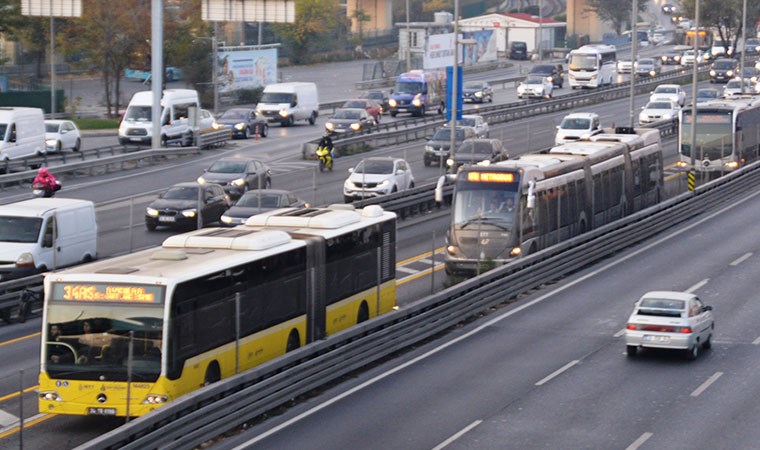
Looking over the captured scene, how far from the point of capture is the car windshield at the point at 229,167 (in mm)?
46938

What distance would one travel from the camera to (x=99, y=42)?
8081cm

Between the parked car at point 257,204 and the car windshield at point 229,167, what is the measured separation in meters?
5.69

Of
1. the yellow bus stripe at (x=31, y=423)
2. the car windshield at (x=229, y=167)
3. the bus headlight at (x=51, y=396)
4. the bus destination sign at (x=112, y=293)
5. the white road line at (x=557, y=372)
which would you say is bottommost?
the white road line at (x=557, y=372)

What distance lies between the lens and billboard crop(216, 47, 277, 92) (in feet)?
291

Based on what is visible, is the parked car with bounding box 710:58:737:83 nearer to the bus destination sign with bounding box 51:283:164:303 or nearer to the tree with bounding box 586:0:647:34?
the tree with bounding box 586:0:647:34

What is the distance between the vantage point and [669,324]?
25.3 m

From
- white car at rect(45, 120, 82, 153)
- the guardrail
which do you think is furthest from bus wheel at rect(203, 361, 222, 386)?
white car at rect(45, 120, 82, 153)

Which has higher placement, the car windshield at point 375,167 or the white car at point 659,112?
the white car at point 659,112

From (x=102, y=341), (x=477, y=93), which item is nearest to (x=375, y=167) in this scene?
(x=102, y=341)

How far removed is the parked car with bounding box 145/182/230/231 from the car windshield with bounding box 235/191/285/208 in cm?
102

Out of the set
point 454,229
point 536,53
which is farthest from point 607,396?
point 536,53

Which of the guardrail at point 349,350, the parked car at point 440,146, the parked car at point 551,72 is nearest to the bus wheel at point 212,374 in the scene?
the guardrail at point 349,350

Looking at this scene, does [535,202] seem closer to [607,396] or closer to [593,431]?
[607,396]

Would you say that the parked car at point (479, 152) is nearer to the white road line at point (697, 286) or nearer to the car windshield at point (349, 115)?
the car windshield at point (349, 115)
